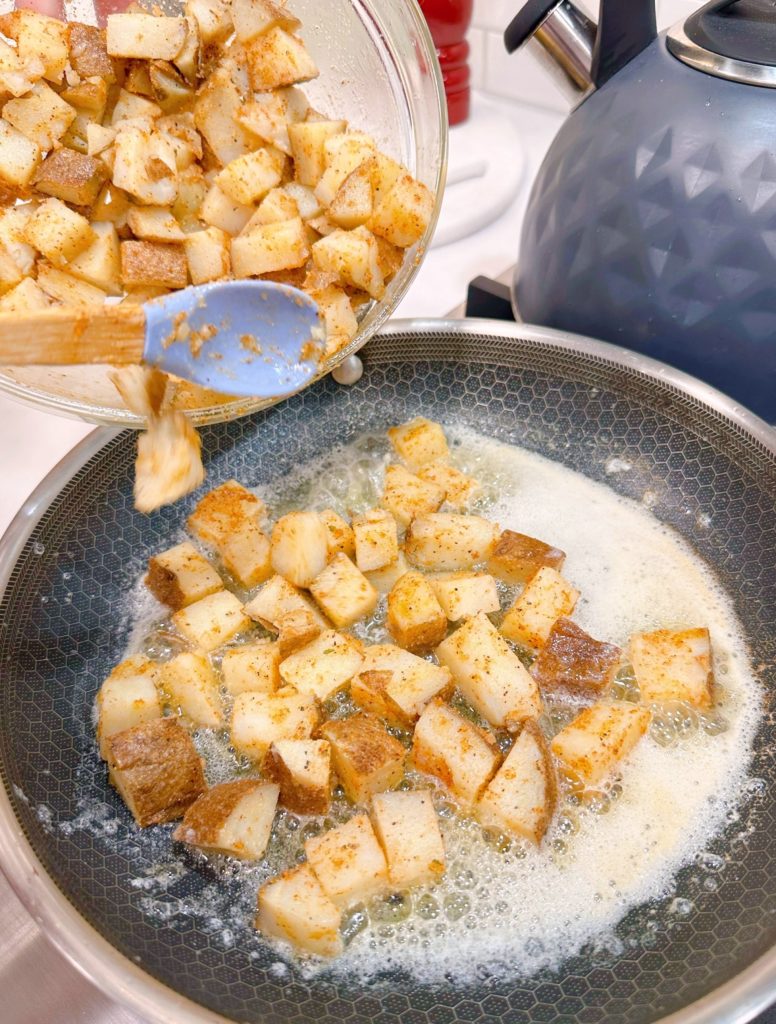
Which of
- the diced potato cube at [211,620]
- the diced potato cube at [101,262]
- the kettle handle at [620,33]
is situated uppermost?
the kettle handle at [620,33]

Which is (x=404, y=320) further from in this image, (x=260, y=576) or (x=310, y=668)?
(x=310, y=668)

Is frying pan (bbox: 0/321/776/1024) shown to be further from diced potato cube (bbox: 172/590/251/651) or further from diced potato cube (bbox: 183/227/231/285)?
diced potato cube (bbox: 183/227/231/285)

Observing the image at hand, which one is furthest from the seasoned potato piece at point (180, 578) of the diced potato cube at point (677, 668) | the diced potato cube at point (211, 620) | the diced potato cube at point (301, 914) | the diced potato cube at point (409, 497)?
the diced potato cube at point (677, 668)

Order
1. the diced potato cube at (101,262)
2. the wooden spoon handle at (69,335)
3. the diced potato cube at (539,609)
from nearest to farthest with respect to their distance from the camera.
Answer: the wooden spoon handle at (69,335) → the diced potato cube at (101,262) → the diced potato cube at (539,609)

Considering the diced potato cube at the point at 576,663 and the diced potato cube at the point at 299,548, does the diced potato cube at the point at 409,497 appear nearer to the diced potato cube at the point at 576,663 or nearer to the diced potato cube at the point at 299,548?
the diced potato cube at the point at 299,548

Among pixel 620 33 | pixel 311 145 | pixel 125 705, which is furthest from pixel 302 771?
pixel 620 33

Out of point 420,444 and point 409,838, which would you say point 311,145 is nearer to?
point 420,444
